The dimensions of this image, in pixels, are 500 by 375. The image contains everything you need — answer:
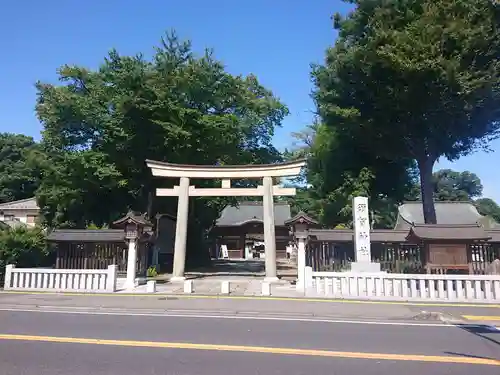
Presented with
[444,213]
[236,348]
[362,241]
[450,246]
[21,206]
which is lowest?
[236,348]

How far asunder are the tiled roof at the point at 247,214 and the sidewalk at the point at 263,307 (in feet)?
102

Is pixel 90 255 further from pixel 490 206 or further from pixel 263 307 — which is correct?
pixel 490 206

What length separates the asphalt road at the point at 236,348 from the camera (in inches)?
217

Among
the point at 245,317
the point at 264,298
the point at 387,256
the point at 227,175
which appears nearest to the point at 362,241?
the point at 387,256

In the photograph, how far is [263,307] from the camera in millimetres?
11391

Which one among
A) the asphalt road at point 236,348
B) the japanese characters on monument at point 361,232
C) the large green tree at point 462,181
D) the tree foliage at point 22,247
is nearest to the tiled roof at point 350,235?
the japanese characters on monument at point 361,232

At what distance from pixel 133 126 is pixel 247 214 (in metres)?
24.6

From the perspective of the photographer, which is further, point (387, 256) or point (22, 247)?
point (387, 256)

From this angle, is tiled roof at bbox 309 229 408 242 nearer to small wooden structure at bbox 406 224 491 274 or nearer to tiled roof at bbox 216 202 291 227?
small wooden structure at bbox 406 224 491 274

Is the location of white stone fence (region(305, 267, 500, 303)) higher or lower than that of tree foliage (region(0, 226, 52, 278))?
lower

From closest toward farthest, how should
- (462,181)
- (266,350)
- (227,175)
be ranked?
(266,350)
(227,175)
(462,181)

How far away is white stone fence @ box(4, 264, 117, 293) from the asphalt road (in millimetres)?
6379

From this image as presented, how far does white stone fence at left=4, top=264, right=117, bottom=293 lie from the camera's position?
1555 centimetres

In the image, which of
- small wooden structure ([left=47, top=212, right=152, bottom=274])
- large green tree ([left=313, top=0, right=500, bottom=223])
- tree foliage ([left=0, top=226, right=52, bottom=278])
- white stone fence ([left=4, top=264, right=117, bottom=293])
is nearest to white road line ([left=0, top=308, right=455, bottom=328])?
white stone fence ([left=4, top=264, right=117, bottom=293])
